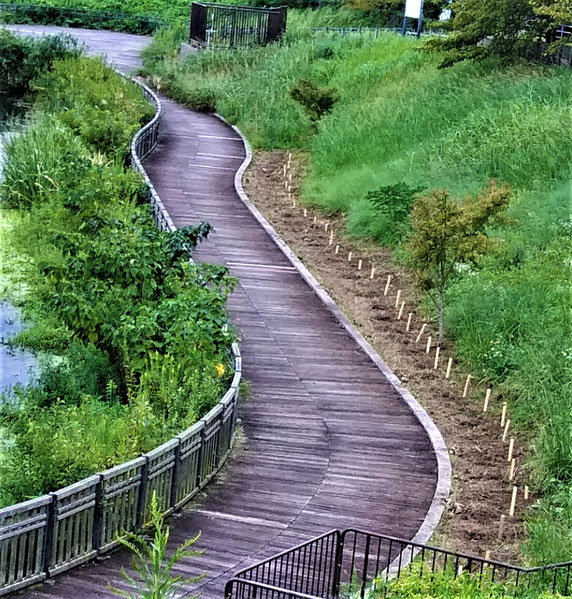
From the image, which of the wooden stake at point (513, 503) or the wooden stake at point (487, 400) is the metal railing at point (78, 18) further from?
the wooden stake at point (513, 503)

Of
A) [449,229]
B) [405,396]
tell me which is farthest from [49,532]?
[449,229]

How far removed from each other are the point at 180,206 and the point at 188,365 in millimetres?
12582

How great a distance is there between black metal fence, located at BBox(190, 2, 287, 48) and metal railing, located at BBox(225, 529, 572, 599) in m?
37.5

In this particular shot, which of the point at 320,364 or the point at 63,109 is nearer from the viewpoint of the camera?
the point at 320,364

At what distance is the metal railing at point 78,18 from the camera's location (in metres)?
62.3

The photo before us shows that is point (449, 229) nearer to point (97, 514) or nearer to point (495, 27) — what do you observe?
point (97, 514)

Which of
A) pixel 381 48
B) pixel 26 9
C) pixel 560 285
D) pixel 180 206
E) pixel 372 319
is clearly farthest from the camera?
pixel 26 9

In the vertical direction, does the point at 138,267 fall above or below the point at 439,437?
above

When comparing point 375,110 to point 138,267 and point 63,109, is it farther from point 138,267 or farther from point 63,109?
point 138,267

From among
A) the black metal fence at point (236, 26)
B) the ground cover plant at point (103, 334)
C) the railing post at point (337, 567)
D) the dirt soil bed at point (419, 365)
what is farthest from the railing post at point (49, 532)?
the black metal fence at point (236, 26)

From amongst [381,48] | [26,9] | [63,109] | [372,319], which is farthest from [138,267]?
[26,9]

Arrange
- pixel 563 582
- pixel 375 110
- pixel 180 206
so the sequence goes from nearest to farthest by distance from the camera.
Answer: pixel 563 582, pixel 180 206, pixel 375 110

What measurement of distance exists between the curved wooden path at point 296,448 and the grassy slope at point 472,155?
1540 mm

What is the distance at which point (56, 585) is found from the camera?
1187 centimetres
